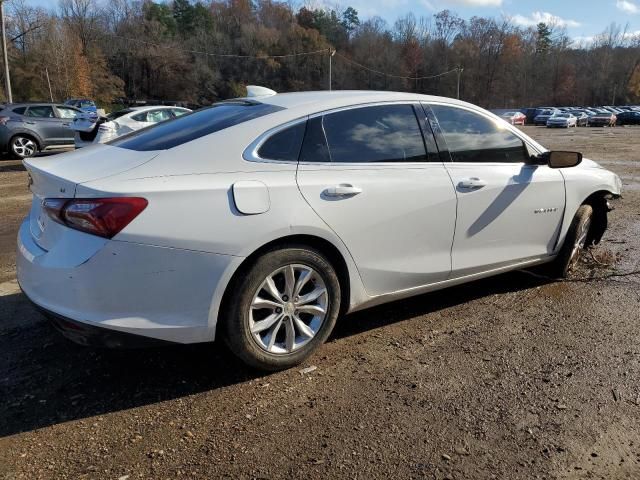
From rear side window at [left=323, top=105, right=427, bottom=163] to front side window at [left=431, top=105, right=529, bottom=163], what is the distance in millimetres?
276

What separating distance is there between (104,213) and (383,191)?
1.65m

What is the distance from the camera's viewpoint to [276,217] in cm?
298

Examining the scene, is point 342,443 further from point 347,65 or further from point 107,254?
point 347,65

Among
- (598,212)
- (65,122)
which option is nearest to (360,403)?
(598,212)

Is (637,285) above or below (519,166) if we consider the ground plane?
below

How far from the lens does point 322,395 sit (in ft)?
9.96

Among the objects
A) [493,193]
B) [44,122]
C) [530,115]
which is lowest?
[530,115]

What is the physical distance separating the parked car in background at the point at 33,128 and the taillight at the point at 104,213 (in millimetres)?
14325

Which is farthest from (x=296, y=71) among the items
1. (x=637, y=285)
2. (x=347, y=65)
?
(x=637, y=285)

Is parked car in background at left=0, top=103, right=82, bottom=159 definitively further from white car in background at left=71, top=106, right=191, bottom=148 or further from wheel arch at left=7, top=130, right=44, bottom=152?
white car in background at left=71, top=106, right=191, bottom=148

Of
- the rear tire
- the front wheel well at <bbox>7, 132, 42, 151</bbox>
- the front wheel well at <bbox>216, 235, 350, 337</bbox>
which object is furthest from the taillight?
the front wheel well at <bbox>7, 132, 42, 151</bbox>

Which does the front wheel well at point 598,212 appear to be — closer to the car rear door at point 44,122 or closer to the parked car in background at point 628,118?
the car rear door at point 44,122

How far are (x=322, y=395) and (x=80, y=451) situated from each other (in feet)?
4.08

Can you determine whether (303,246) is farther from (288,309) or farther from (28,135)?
(28,135)
